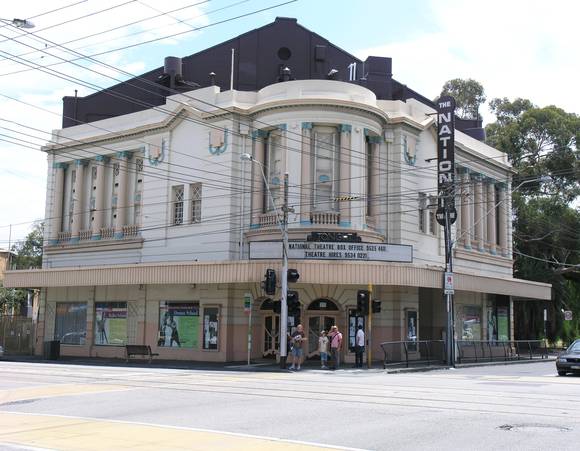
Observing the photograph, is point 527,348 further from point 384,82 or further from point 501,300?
point 384,82

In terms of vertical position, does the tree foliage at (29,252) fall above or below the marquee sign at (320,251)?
above

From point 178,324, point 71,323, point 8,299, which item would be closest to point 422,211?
point 178,324

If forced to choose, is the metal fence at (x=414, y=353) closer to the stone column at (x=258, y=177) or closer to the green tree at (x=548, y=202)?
the stone column at (x=258, y=177)

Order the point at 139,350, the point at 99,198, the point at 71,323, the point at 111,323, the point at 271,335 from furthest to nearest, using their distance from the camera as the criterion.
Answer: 1. the point at 99,198
2. the point at 71,323
3. the point at 111,323
4. the point at 271,335
5. the point at 139,350

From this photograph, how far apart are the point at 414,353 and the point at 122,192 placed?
18.2 metres

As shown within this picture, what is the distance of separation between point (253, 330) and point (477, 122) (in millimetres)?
25001

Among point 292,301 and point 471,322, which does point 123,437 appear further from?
point 471,322

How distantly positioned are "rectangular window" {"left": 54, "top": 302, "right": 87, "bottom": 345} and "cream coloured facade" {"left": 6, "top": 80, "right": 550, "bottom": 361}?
9 centimetres

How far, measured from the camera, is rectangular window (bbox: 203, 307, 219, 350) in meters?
32.6

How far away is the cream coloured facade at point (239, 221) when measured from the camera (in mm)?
31844

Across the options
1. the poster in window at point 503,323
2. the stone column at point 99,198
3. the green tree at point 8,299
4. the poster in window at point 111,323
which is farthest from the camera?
the green tree at point 8,299

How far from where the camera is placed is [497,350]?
119ft

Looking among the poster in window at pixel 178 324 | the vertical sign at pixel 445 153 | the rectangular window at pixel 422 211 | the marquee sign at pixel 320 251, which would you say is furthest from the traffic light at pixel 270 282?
the rectangular window at pixel 422 211

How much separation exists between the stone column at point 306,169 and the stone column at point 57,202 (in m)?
17.4
